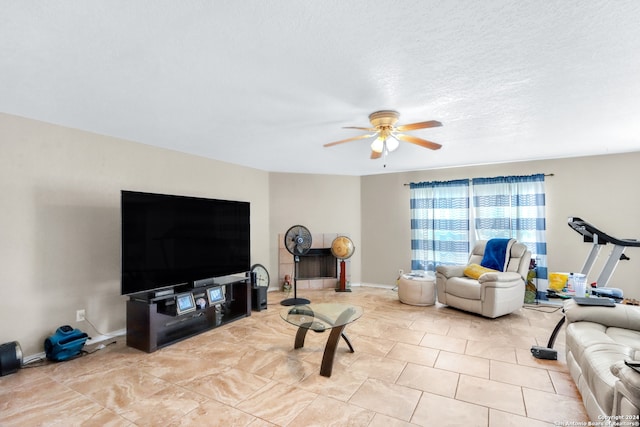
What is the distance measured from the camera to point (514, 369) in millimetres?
2561

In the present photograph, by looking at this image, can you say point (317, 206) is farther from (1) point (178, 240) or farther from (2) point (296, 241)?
(1) point (178, 240)

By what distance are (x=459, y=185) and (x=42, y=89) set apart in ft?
17.2

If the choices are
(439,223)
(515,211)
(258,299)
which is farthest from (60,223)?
(515,211)

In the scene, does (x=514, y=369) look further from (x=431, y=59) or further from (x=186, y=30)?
(x=186, y=30)

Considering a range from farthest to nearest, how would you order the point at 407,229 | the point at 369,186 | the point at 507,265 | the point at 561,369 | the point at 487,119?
the point at 369,186 < the point at 407,229 < the point at 507,265 < the point at 487,119 < the point at 561,369

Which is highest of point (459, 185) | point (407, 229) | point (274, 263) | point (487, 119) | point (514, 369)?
point (487, 119)

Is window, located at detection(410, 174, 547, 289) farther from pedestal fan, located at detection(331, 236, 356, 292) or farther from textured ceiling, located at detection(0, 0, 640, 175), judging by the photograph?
textured ceiling, located at detection(0, 0, 640, 175)

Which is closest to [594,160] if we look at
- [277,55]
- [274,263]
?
[277,55]

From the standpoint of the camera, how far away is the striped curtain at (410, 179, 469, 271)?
5082mm

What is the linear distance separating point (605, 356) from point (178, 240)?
12.1 ft

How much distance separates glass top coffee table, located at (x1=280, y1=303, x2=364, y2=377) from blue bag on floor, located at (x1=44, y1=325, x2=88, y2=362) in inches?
74.7

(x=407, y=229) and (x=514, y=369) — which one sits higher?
(x=407, y=229)

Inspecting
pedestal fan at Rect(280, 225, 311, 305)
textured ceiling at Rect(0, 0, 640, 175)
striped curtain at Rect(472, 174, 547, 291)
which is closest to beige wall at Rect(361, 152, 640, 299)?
striped curtain at Rect(472, 174, 547, 291)

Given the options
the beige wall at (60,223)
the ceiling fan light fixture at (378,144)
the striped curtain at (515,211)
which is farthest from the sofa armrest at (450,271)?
the beige wall at (60,223)
